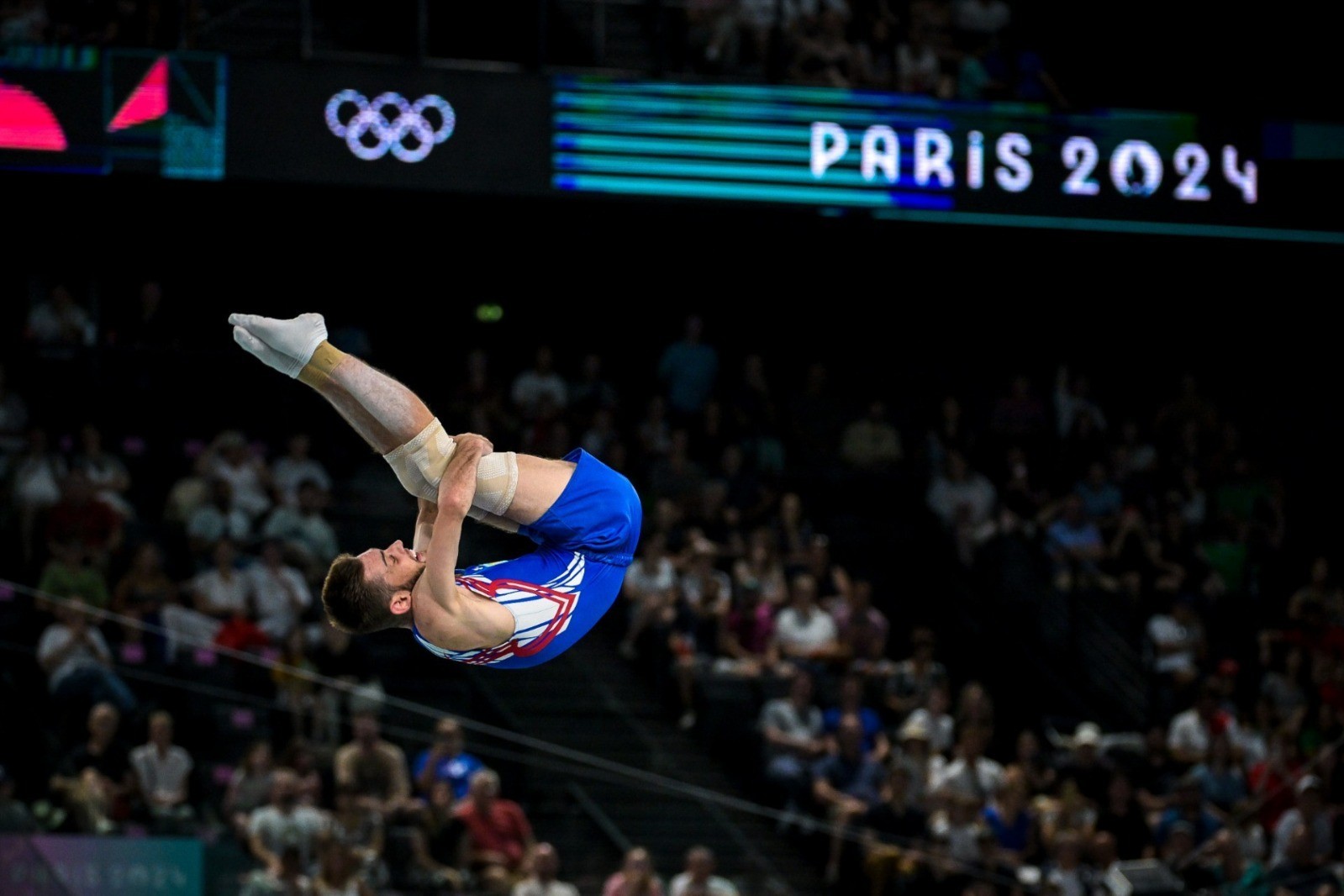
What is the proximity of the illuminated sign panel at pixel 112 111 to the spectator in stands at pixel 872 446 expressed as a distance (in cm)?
598

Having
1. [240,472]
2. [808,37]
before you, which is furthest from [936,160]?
[240,472]

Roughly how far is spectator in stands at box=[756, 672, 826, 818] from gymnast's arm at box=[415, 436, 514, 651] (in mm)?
6861

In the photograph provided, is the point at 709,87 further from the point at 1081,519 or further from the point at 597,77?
the point at 1081,519

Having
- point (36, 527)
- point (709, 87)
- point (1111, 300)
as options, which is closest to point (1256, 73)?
point (1111, 300)

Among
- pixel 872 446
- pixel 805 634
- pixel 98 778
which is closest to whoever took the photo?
pixel 98 778

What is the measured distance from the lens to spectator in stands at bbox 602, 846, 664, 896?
502 inches

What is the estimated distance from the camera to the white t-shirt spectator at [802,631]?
49.3 ft

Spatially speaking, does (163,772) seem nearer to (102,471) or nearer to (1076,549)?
(102,471)

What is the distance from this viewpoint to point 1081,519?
17250 millimetres

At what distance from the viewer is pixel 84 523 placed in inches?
553

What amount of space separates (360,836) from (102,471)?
3.73 meters

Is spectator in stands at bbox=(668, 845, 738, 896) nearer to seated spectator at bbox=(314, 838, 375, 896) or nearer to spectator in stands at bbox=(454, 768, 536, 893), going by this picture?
spectator in stands at bbox=(454, 768, 536, 893)

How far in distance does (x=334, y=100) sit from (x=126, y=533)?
133 inches

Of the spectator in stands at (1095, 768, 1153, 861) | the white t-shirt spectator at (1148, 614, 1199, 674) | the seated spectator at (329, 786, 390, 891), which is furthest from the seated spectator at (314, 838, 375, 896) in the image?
the white t-shirt spectator at (1148, 614, 1199, 674)
